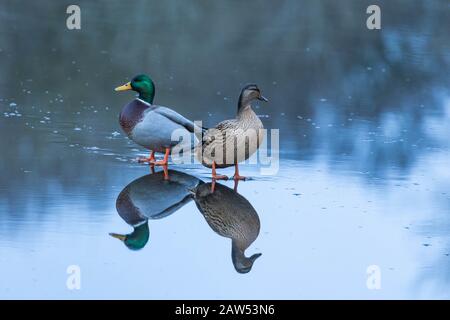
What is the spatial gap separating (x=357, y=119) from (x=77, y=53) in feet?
9.73

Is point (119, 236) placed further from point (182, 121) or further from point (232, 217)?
point (182, 121)

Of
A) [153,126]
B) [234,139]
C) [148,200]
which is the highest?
[153,126]

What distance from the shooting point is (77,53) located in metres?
9.43

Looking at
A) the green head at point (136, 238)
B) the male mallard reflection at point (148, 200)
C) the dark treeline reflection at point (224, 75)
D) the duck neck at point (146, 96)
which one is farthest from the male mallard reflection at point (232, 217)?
the duck neck at point (146, 96)

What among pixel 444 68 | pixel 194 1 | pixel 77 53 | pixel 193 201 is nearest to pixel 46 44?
pixel 77 53

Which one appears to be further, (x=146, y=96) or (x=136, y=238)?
(x=146, y=96)

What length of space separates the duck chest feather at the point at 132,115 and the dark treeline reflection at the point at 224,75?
28 cm

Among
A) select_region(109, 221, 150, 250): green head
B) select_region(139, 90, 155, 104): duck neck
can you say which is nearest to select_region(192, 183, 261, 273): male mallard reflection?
select_region(109, 221, 150, 250): green head

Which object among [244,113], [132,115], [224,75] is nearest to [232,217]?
[244,113]

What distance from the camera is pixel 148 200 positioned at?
5609 mm

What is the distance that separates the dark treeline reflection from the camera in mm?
6770

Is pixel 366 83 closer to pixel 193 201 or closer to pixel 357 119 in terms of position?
pixel 357 119

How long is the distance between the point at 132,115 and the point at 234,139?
890mm

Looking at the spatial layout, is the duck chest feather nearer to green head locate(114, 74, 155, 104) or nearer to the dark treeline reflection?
green head locate(114, 74, 155, 104)
